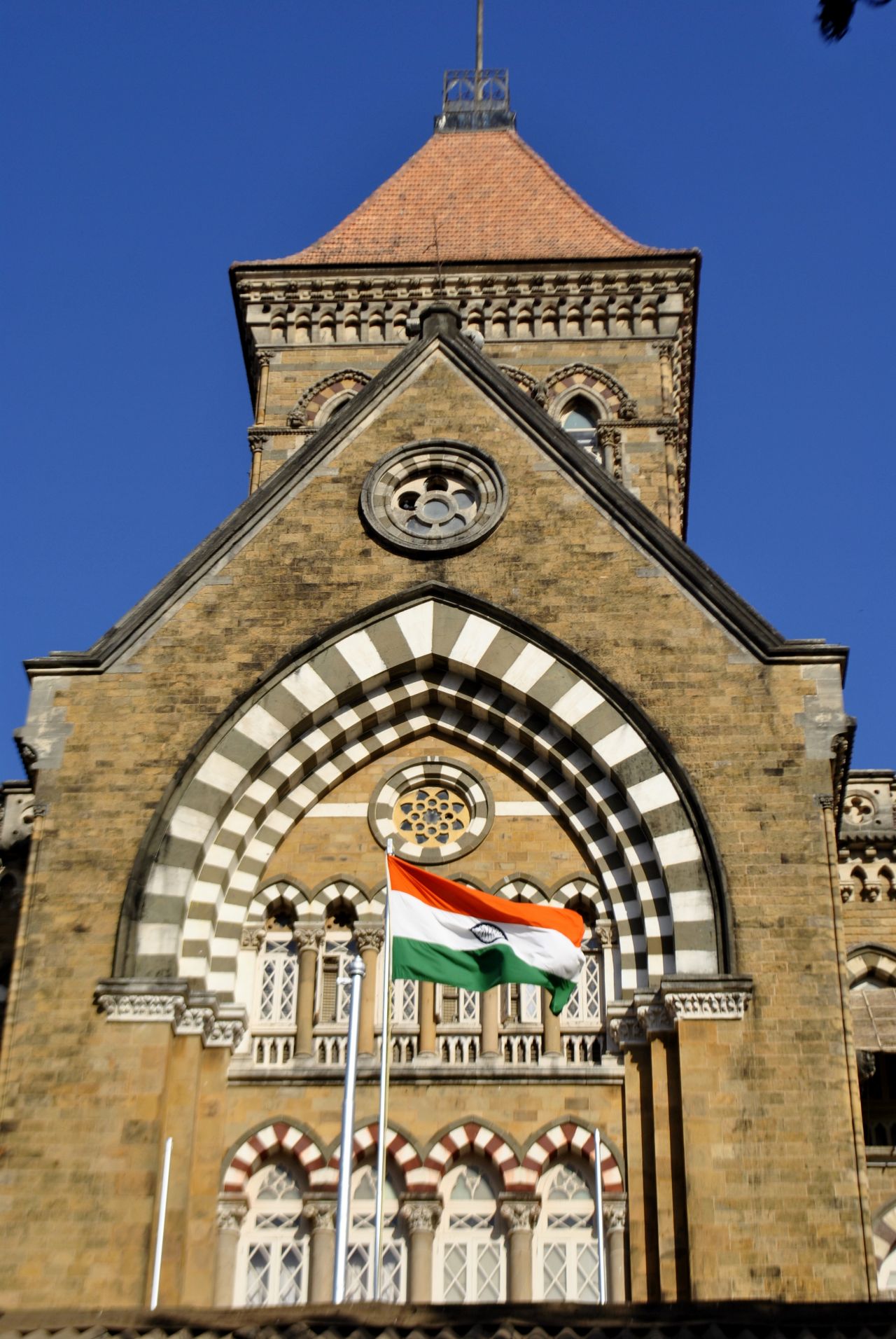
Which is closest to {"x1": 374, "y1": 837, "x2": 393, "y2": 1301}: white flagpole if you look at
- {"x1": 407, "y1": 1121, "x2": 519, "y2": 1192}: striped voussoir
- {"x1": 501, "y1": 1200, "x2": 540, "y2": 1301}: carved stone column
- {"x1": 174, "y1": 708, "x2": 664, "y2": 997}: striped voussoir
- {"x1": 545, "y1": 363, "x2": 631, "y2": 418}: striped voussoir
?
{"x1": 407, "y1": 1121, "x2": 519, "y2": 1192}: striped voussoir

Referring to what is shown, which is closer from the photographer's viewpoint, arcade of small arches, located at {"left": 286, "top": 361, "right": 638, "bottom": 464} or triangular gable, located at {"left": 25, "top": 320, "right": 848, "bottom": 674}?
triangular gable, located at {"left": 25, "top": 320, "right": 848, "bottom": 674}

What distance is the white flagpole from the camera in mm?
16016

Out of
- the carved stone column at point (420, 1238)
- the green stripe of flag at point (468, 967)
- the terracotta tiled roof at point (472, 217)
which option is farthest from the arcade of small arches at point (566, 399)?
the carved stone column at point (420, 1238)

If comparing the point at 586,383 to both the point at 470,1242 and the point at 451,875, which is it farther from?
the point at 470,1242

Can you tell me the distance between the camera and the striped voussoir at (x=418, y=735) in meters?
18.4

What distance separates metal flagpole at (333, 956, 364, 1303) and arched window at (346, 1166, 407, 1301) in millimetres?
1888

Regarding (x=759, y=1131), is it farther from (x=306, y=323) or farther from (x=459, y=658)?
(x=306, y=323)

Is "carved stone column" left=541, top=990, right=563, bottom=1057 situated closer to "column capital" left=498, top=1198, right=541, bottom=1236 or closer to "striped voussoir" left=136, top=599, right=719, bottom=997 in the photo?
"striped voussoir" left=136, top=599, right=719, bottom=997

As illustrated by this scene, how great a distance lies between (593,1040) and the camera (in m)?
18.6

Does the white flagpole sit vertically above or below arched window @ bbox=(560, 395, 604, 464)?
below

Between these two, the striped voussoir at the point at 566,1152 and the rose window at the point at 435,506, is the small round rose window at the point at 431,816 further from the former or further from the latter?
the striped voussoir at the point at 566,1152

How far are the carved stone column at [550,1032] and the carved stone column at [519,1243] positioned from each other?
1.43 m

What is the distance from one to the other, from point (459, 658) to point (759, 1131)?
18.1ft

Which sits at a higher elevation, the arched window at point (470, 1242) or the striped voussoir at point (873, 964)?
the striped voussoir at point (873, 964)
